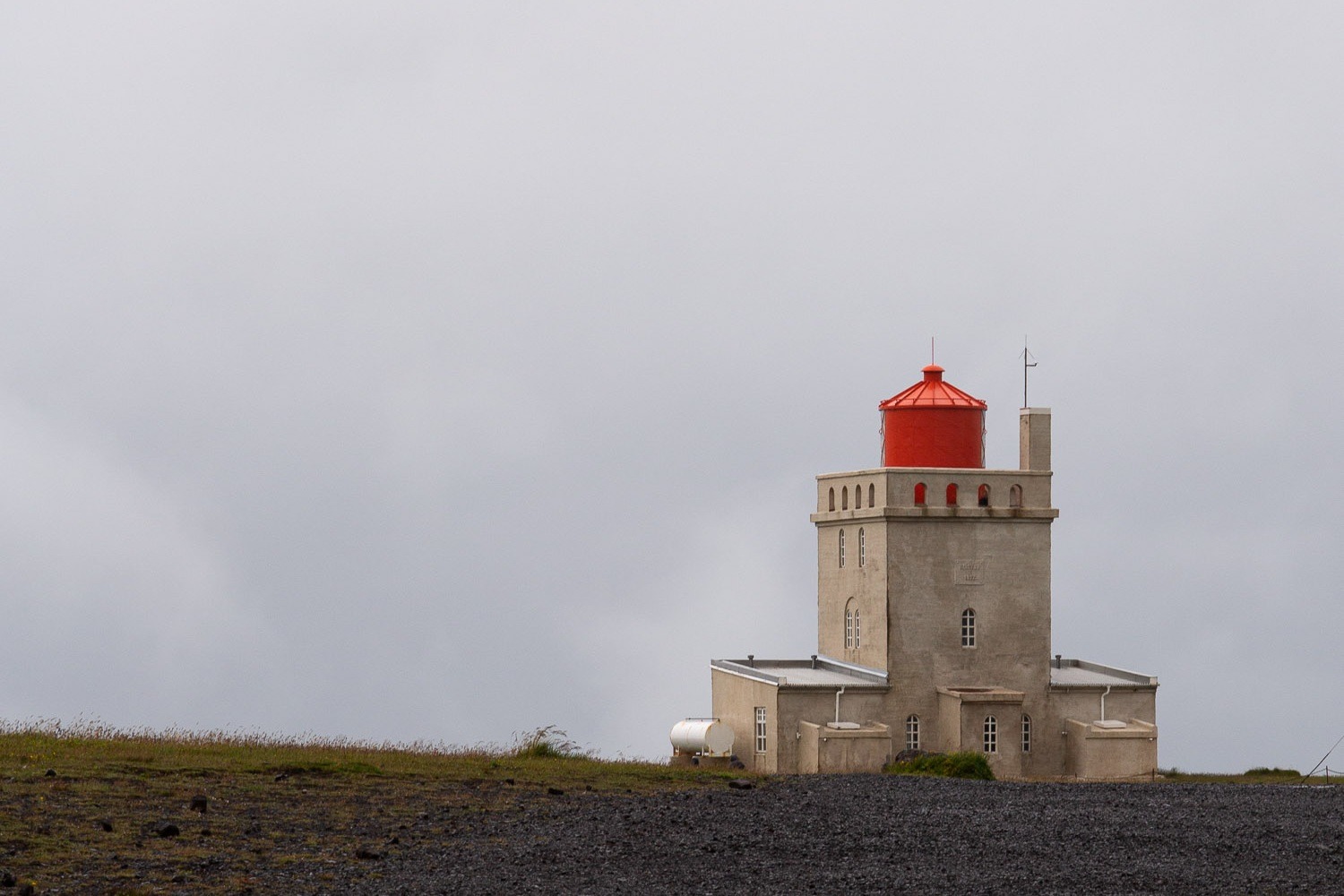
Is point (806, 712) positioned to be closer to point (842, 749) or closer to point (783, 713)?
point (783, 713)

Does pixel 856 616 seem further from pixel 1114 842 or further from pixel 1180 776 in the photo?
pixel 1114 842

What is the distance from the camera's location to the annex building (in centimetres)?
3466

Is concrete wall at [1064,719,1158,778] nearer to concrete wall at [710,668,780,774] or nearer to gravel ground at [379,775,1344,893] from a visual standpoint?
concrete wall at [710,668,780,774]

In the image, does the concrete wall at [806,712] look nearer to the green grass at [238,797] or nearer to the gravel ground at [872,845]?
the green grass at [238,797]

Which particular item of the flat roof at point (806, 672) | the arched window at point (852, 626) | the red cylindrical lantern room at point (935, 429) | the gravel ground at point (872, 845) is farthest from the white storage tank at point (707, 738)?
the gravel ground at point (872, 845)

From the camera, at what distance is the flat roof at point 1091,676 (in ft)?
119

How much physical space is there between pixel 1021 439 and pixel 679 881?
2206 cm

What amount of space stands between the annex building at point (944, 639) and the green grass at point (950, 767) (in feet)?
4.87

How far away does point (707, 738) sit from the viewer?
35.0 m

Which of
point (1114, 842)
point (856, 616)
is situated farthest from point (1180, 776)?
point (1114, 842)

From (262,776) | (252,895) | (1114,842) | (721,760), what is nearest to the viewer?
(252,895)

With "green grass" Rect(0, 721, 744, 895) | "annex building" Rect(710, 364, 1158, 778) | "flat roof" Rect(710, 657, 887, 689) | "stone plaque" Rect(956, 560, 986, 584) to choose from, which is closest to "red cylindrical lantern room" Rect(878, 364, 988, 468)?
"annex building" Rect(710, 364, 1158, 778)

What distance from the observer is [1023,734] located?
117 feet

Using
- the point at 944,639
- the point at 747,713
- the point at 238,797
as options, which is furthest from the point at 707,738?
the point at 238,797
